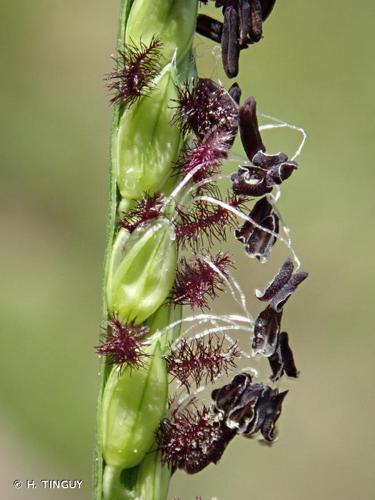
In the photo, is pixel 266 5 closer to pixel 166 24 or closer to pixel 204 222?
pixel 166 24

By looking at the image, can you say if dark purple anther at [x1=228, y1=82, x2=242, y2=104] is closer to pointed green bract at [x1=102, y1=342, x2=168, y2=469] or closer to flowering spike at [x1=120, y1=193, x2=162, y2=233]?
flowering spike at [x1=120, y1=193, x2=162, y2=233]

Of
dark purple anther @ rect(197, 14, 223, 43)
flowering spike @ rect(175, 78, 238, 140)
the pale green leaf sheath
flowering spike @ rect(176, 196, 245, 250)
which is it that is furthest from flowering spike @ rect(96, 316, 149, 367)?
→ dark purple anther @ rect(197, 14, 223, 43)

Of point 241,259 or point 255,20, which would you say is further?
point 241,259

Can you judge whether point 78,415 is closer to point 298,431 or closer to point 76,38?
point 298,431

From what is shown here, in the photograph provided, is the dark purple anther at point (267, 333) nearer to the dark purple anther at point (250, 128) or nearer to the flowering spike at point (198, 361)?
the flowering spike at point (198, 361)

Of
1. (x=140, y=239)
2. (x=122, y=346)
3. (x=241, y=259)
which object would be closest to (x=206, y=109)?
(x=140, y=239)

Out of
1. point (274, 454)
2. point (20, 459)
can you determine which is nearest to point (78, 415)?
point (20, 459)
